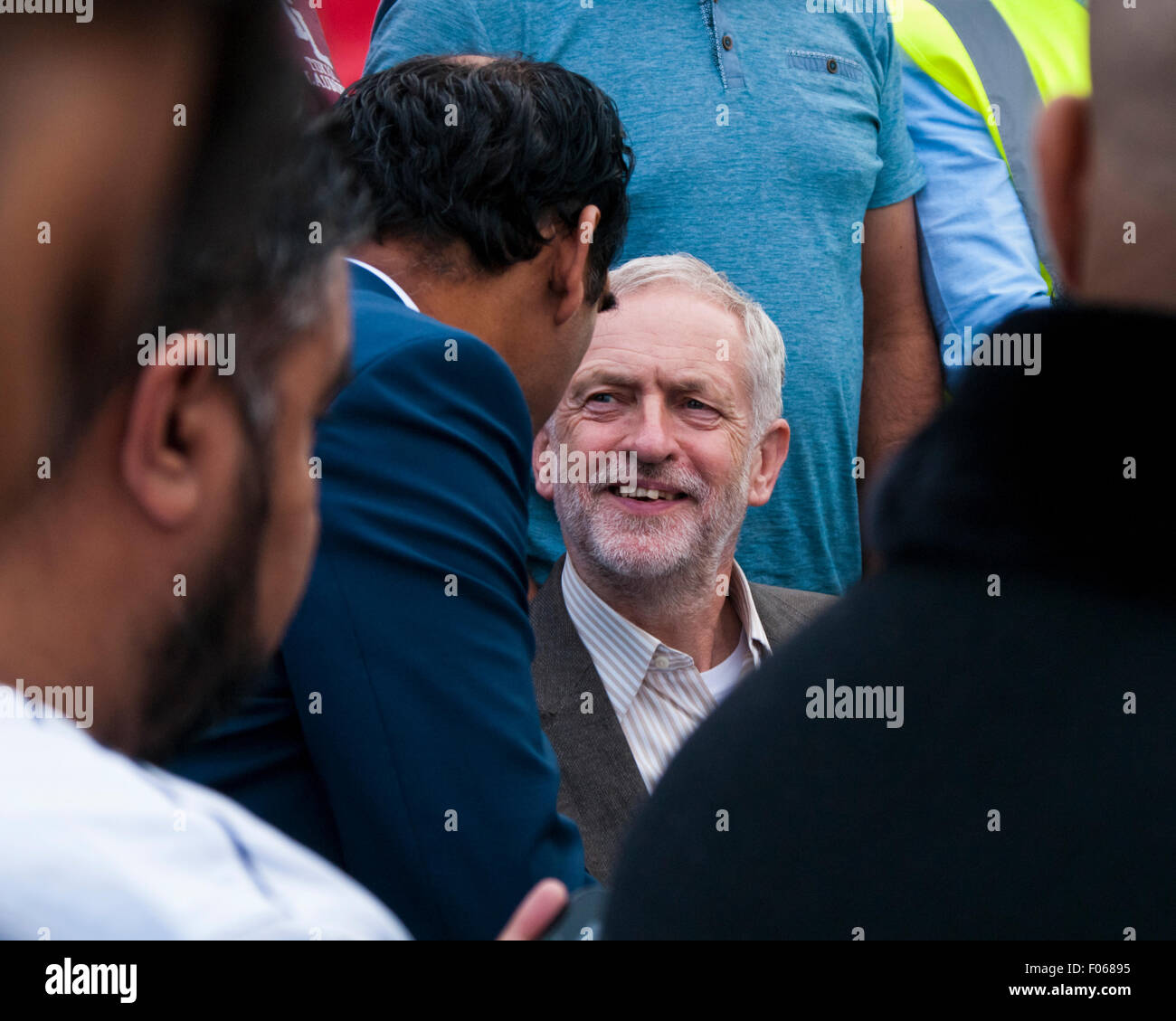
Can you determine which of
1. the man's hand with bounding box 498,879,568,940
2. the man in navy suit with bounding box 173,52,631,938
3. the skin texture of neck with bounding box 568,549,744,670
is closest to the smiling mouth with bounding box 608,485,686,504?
the skin texture of neck with bounding box 568,549,744,670

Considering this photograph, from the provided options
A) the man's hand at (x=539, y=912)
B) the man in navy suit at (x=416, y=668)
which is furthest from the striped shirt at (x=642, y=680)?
the man's hand at (x=539, y=912)

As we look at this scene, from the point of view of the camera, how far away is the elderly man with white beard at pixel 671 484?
254cm

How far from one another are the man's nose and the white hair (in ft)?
0.57

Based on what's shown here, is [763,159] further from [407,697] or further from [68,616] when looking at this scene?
[68,616]

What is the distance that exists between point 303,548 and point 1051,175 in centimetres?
45

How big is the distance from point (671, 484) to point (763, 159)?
2.08 ft

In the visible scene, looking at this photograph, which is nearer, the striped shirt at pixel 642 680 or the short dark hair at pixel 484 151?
the short dark hair at pixel 484 151

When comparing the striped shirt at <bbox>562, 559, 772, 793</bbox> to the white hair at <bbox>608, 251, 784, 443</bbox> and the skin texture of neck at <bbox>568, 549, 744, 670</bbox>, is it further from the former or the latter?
the white hair at <bbox>608, 251, 784, 443</bbox>

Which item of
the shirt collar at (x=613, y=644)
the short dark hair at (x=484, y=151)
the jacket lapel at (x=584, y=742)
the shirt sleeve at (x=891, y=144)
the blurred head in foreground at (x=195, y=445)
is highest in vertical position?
the shirt sleeve at (x=891, y=144)

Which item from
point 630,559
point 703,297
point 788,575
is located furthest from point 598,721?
point 703,297

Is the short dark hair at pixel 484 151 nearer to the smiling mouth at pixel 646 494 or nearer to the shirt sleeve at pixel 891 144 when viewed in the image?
the smiling mouth at pixel 646 494

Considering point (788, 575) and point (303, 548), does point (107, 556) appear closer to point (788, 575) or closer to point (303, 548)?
point (303, 548)

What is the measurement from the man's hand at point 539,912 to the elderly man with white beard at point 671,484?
1.55 m

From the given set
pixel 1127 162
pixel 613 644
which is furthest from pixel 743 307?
pixel 1127 162
